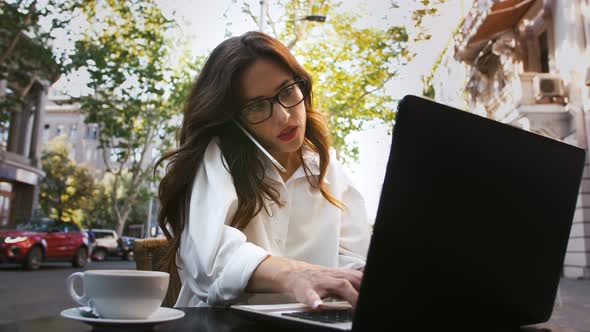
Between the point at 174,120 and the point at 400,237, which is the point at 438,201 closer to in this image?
the point at 400,237

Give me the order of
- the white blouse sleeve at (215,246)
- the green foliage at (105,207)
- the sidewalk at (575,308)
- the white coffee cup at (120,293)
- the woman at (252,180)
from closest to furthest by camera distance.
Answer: the white coffee cup at (120,293), the white blouse sleeve at (215,246), the woman at (252,180), the sidewalk at (575,308), the green foliage at (105,207)

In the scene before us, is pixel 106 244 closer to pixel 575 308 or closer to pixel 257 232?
pixel 575 308

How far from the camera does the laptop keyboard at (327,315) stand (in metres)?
0.96

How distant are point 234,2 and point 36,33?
4757 millimetres

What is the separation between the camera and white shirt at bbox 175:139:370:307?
1271 millimetres

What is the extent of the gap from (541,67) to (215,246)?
1581 centimetres

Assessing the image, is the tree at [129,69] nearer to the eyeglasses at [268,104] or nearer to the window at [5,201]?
the window at [5,201]

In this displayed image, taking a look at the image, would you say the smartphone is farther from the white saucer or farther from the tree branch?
the tree branch

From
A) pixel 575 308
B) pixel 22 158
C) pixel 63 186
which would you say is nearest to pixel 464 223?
pixel 575 308

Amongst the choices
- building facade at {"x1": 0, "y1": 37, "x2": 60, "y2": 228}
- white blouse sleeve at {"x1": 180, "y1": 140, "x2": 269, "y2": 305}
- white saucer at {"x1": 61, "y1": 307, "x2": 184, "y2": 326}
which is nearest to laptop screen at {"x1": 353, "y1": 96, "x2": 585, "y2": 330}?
white saucer at {"x1": 61, "y1": 307, "x2": 184, "y2": 326}

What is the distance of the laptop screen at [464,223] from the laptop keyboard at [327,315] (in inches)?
7.0

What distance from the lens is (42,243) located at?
15.6 m

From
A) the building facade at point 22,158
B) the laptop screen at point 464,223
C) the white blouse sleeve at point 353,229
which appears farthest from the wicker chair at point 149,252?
the building facade at point 22,158

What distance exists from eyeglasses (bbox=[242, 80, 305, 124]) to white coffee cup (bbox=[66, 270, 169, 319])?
2.75 ft
